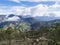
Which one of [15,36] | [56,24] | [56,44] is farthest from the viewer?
[15,36]

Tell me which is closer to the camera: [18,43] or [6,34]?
[18,43]

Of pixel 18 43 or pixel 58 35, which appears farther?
pixel 18 43

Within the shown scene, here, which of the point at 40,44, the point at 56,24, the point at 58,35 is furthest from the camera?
the point at 40,44

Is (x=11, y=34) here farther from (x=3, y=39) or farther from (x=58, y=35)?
(x=58, y=35)

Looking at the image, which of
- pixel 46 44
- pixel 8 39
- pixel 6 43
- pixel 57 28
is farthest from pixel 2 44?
pixel 57 28

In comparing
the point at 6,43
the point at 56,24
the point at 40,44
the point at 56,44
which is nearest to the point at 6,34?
the point at 6,43

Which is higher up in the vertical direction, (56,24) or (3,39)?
(56,24)

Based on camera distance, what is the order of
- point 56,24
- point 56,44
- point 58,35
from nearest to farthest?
1. point 56,44
2. point 58,35
3. point 56,24

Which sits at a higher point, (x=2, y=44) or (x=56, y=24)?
(x=56, y=24)

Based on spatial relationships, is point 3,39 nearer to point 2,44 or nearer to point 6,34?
point 6,34
